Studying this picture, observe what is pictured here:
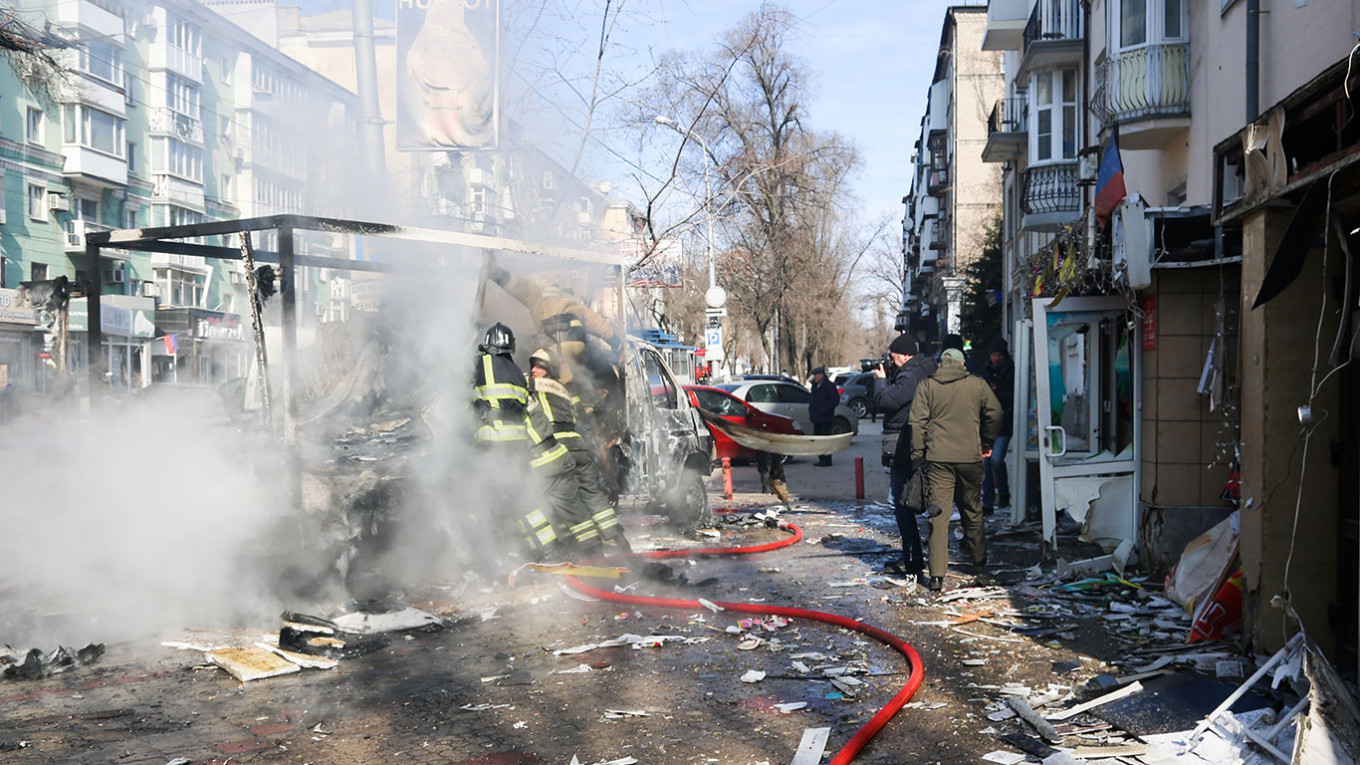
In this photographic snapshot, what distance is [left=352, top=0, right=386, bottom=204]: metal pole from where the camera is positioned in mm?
9625

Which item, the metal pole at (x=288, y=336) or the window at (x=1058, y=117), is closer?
the metal pole at (x=288, y=336)

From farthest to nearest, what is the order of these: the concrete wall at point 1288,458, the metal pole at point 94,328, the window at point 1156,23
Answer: the window at point 1156,23 < the metal pole at point 94,328 < the concrete wall at point 1288,458

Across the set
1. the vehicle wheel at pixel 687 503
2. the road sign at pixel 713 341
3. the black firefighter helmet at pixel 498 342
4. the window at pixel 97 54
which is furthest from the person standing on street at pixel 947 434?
the road sign at pixel 713 341

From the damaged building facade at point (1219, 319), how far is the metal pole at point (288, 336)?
5484mm

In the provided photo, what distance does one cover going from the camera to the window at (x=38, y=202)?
109 feet

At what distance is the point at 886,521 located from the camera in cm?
1138

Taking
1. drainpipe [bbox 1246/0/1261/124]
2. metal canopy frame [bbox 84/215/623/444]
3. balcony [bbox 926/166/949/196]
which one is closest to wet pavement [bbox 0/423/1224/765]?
metal canopy frame [bbox 84/215/623/444]

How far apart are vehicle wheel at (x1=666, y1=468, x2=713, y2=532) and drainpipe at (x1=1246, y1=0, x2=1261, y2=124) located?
7317mm

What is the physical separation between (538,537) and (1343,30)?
8349mm

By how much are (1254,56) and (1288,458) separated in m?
8.44

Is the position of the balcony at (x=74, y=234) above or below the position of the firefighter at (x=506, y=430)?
above

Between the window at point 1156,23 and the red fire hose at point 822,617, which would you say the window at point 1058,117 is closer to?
the window at point 1156,23

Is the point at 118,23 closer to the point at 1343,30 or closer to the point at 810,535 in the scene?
the point at 810,535

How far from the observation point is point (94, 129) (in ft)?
116
